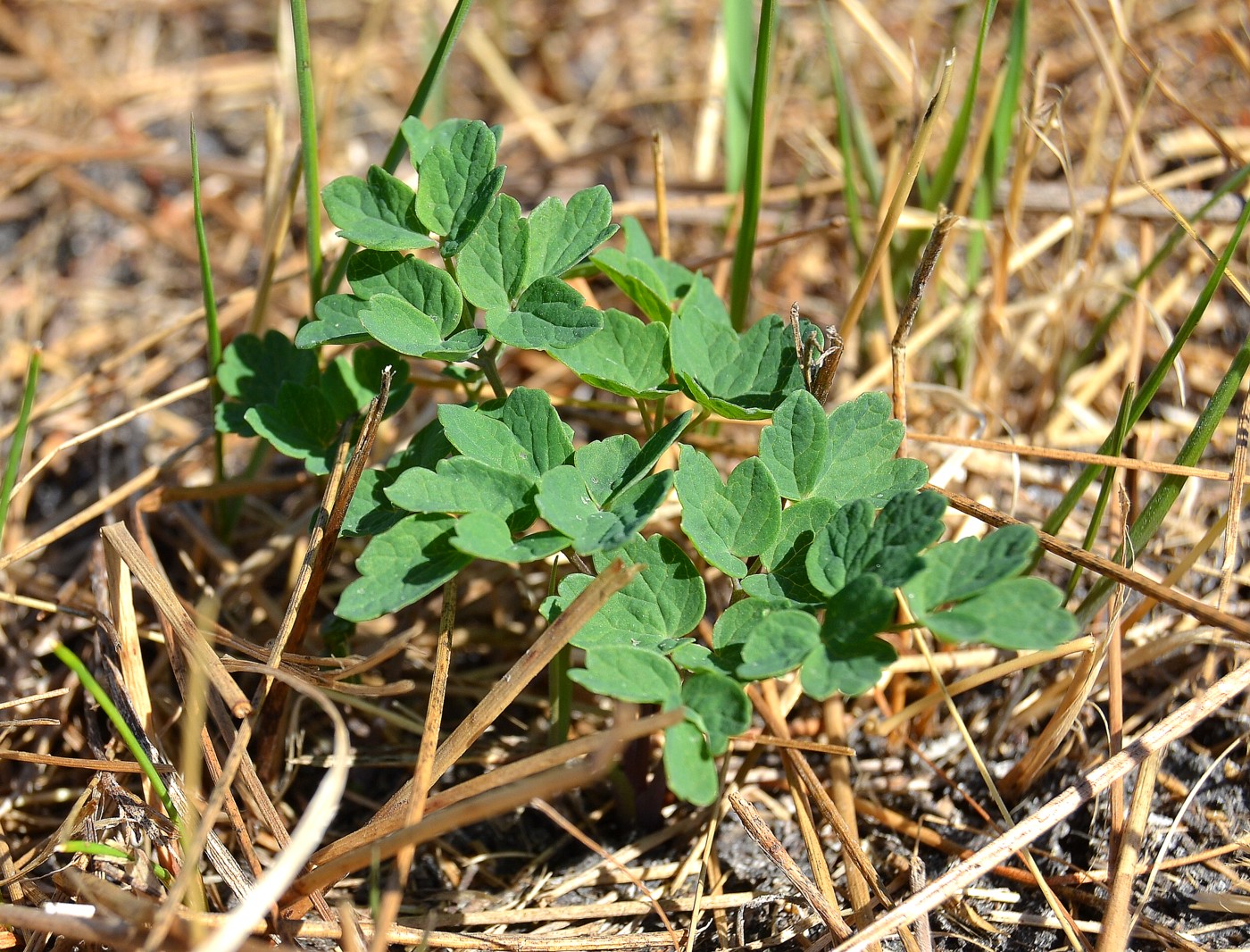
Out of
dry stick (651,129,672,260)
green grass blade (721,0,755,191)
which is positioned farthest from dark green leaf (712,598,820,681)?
green grass blade (721,0,755,191)

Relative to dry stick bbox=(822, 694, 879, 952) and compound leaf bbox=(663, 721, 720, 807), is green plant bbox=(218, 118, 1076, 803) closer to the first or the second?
compound leaf bbox=(663, 721, 720, 807)

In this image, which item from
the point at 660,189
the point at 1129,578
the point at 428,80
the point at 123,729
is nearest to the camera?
the point at 123,729

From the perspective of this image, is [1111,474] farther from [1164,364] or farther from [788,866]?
[788,866]

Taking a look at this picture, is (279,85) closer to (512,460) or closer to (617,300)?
(617,300)

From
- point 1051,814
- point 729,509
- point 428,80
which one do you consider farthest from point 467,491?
point 1051,814

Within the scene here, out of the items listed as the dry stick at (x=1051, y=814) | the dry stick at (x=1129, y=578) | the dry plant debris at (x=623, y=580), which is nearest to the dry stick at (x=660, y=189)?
the dry plant debris at (x=623, y=580)

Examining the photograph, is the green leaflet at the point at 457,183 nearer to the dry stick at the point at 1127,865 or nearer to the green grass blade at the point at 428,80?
the green grass blade at the point at 428,80

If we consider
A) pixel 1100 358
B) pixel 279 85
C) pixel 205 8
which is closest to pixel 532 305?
pixel 1100 358
